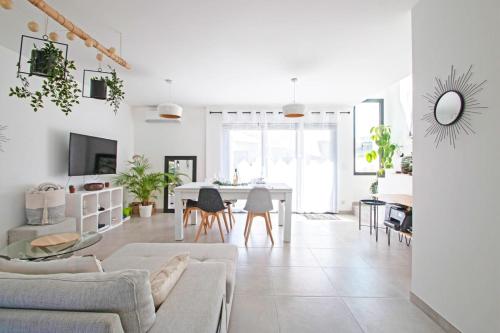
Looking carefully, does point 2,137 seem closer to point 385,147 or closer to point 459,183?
point 459,183

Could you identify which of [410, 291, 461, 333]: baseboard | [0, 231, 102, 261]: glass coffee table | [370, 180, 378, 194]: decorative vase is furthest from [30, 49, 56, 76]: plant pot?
[370, 180, 378, 194]: decorative vase

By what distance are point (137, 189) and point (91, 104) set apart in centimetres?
191

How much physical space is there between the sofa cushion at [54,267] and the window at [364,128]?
591cm

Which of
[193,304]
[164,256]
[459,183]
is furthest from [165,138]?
[459,183]

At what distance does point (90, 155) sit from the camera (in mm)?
4230

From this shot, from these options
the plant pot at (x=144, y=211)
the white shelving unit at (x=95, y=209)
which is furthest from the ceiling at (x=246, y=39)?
the plant pot at (x=144, y=211)

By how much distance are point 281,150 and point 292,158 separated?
0.33 m

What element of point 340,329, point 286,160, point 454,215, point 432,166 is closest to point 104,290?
point 340,329

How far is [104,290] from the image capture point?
34.4 inches

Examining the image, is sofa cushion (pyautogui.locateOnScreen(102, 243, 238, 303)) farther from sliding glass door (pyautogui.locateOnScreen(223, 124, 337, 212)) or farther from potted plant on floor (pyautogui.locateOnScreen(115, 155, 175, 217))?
sliding glass door (pyautogui.locateOnScreen(223, 124, 337, 212))

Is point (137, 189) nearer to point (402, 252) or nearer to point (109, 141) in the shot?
point (109, 141)

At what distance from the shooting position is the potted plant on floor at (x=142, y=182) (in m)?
5.28

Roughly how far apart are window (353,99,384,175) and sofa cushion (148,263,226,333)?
543 centimetres

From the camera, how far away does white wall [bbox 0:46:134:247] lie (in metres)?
2.95
